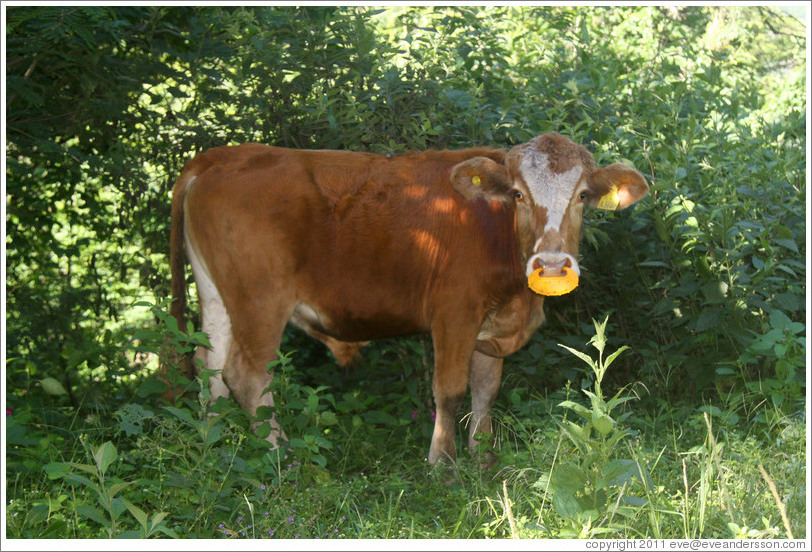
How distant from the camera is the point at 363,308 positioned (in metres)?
5.44

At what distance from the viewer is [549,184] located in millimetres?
4992

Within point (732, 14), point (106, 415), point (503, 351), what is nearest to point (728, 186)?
point (503, 351)

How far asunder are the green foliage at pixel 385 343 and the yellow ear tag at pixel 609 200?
0.48 metres

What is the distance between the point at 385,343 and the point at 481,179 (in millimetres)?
2167

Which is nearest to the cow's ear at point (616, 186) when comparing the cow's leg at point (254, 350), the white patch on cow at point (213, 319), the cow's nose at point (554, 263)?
the cow's nose at point (554, 263)

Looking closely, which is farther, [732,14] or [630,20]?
[732,14]

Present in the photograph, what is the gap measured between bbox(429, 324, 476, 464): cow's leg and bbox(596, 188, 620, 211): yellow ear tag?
3.63 feet

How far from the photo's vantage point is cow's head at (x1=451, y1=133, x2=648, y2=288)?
4.90 metres

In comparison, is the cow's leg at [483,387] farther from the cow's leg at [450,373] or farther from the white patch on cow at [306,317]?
the white patch on cow at [306,317]

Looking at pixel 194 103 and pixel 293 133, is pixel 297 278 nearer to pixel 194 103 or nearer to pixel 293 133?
pixel 293 133

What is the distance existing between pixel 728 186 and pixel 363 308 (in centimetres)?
261

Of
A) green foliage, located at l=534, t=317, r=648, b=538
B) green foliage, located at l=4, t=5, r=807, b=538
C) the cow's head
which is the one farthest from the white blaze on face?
green foliage, located at l=534, t=317, r=648, b=538

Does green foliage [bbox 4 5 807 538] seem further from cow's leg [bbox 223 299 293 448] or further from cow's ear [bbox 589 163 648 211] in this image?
cow's ear [bbox 589 163 648 211]

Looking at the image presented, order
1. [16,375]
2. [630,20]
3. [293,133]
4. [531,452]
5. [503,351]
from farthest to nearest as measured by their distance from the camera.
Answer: [630,20], [16,375], [293,133], [503,351], [531,452]
